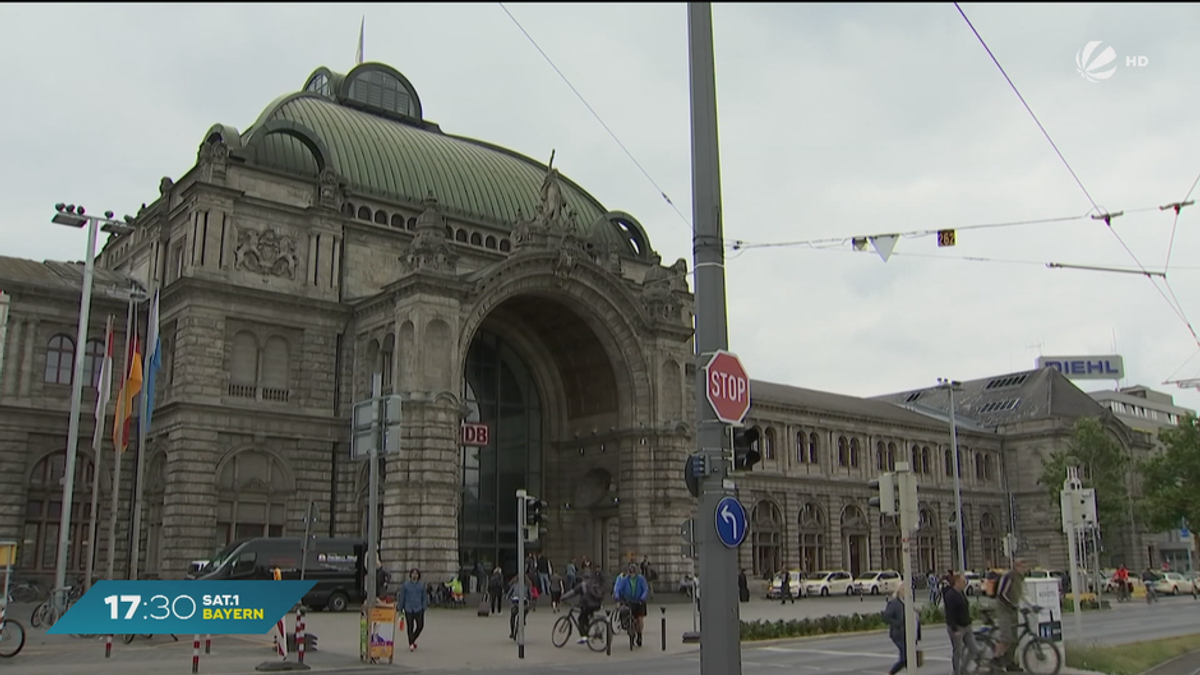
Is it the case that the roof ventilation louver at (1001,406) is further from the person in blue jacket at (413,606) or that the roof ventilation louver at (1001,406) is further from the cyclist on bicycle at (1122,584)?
the person in blue jacket at (413,606)

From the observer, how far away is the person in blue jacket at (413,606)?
2364 centimetres

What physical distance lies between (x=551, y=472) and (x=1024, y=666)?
1413 inches

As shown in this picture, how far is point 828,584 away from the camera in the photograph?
191ft

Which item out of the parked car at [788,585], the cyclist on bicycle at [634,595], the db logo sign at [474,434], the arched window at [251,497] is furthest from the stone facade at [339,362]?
the cyclist on bicycle at [634,595]

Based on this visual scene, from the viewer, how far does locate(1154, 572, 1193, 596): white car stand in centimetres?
6250

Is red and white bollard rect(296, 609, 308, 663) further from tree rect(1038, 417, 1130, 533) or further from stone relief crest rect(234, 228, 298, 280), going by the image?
tree rect(1038, 417, 1130, 533)

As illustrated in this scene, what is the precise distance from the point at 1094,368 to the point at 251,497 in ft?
354

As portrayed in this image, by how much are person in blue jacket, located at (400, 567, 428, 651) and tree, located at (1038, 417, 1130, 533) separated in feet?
179

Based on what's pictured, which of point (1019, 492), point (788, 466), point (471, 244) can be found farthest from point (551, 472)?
point (1019, 492)

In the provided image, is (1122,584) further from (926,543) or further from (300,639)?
(300,639)

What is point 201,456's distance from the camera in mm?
40562

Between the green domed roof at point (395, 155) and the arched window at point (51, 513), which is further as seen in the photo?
the green domed roof at point (395, 155)

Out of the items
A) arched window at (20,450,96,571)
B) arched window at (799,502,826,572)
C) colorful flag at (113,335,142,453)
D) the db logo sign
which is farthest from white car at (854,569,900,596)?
colorful flag at (113,335,142,453)

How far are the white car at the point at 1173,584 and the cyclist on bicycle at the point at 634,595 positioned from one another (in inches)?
1881
